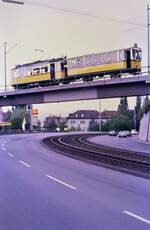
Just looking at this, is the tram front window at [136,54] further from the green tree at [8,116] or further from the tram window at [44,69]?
the green tree at [8,116]

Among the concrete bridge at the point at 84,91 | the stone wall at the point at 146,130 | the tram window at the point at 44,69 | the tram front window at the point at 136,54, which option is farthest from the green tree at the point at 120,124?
the tram front window at the point at 136,54

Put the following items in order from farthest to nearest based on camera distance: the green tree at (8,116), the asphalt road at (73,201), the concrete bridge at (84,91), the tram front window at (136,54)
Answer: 1. the green tree at (8,116)
2. the tram front window at (136,54)
3. the concrete bridge at (84,91)
4. the asphalt road at (73,201)

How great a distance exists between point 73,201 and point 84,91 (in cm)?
3389

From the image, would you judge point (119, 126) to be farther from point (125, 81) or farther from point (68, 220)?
point (68, 220)

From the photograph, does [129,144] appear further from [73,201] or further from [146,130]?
[73,201]

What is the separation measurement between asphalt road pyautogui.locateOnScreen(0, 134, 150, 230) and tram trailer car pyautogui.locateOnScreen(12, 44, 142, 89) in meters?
26.0

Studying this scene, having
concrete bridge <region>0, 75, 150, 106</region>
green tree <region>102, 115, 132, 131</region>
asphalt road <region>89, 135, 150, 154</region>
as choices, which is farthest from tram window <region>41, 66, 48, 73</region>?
green tree <region>102, 115, 132, 131</region>

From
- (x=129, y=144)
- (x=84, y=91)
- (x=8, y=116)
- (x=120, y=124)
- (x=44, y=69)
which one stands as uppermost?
(x=44, y=69)

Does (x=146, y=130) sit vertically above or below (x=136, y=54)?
below

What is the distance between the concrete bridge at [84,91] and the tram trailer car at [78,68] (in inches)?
82.1

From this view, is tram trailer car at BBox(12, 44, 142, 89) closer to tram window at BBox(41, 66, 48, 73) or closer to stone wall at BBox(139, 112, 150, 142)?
tram window at BBox(41, 66, 48, 73)

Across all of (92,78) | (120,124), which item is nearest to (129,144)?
(92,78)

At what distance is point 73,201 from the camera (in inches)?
460

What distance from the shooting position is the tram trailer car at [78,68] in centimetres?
4406
